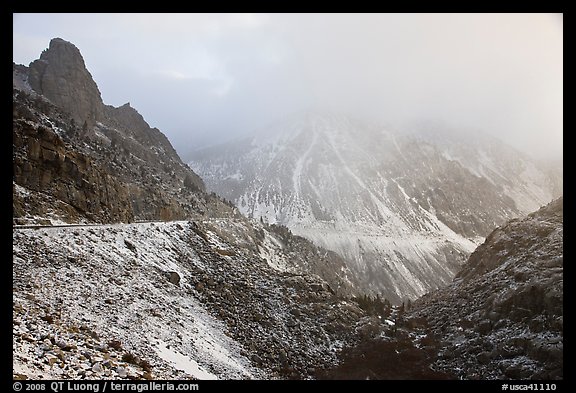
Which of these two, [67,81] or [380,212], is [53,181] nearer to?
[67,81]

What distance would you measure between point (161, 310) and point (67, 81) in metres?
62.8

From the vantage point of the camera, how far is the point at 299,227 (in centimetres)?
14712

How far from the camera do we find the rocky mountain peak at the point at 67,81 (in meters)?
63.9

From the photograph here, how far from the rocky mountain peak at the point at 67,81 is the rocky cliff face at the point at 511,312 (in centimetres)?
6081

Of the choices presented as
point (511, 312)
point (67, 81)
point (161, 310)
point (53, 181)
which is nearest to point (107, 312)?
point (161, 310)

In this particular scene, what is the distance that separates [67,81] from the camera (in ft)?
218

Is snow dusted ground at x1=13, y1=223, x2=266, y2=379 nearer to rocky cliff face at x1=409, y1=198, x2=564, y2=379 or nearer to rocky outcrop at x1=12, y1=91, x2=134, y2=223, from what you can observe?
rocky outcrop at x1=12, y1=91, x2=134, y2=223

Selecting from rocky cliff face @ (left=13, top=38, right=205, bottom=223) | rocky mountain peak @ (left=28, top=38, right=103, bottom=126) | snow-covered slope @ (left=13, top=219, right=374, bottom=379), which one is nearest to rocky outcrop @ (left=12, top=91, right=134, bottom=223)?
rocky cliff face @ (left=13, top=38, right=205, bottom=223)

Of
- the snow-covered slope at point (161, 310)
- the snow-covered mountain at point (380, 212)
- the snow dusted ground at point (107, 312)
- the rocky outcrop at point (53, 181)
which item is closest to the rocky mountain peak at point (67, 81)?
the rocky outcrop at point (53, 181)

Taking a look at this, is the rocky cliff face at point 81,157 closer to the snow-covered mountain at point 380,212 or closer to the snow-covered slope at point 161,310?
the snow-covered slope at point 161,310

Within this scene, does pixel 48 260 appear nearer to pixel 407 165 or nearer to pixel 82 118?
pixel 82 118

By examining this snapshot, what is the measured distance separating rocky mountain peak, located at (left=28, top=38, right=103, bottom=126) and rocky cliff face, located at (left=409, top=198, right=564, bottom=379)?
2394 inches

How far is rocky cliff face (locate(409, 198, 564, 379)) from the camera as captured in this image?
2000cm
